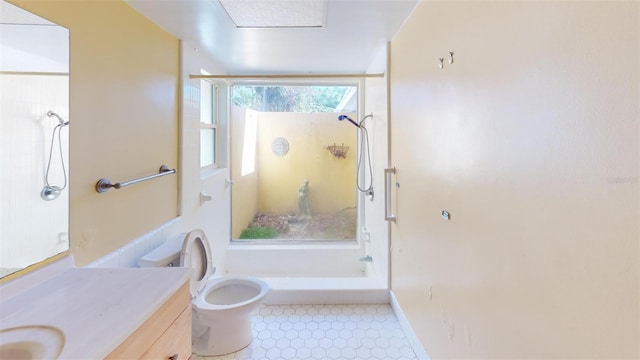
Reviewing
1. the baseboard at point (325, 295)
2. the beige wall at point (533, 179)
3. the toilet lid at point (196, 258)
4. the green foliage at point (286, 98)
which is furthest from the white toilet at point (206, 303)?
the green foliage at point (286, 98)

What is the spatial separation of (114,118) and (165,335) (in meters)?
1.17

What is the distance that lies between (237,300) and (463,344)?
1.52 meters

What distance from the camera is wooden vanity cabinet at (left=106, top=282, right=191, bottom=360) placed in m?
0.90

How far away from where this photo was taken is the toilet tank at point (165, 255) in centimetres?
181

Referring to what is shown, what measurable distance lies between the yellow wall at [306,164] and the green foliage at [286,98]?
0.26 ft

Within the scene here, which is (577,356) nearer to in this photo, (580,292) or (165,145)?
(580,292)

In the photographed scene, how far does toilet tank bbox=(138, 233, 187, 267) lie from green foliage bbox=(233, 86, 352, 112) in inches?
79.3

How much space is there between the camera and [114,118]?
66.7 inches

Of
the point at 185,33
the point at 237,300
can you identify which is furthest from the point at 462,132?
the point at 185,33

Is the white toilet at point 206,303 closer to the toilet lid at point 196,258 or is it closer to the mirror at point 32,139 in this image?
the toilet lid at point 196,258

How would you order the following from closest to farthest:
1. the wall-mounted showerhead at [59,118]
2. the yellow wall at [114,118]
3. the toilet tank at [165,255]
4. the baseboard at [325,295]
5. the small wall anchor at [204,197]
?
the wall-mounted showerhead at [59,118] < the yellow wall at [114,118] < the toilet tank at [165,255] < the baseboard at [325,295] < the small wall anchor at [204,197]

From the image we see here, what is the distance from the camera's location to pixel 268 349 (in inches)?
82.4

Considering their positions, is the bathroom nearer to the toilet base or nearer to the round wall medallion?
the toilet base

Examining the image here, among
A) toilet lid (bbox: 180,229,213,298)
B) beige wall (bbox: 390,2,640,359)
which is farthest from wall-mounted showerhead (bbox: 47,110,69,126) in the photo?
beige wall (bbox: 390,2,640,359)
